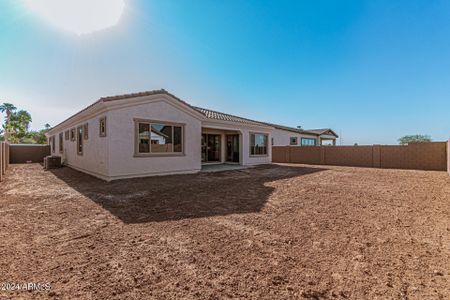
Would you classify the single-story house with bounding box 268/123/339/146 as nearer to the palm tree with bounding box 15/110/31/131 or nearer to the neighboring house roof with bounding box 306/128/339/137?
the neighboring house roof with bounding box 306/128/339/137

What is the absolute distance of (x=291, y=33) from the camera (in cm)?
1194

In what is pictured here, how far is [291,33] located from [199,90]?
7.56 m

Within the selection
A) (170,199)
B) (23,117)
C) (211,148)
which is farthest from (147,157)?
(23,117)

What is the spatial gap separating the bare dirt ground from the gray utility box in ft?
30.7

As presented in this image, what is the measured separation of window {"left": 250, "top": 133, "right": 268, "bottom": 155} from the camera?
622 inches

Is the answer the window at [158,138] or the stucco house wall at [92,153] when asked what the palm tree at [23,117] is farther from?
the window at [158,138]

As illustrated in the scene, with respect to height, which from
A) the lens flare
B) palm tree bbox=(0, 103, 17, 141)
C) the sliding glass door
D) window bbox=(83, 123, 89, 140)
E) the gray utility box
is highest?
palm tree bbox=(0, 103, 17, 141)

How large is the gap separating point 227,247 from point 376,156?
56.3 feet

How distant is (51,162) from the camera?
13.7m

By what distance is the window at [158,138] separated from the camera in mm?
9430

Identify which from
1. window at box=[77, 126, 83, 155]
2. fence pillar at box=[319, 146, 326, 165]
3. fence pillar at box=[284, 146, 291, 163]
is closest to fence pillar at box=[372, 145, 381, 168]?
fence pillar at box=[319, 146, 326, 165]

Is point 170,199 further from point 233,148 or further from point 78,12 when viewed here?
point 233,148

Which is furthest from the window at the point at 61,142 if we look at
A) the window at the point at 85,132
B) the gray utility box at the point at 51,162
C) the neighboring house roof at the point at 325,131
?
the neighboring house roof at the point at 325,131

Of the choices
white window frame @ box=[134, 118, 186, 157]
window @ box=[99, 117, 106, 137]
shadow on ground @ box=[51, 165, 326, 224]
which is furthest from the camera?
white window frame @ box=[134, 118, 186, 157]
